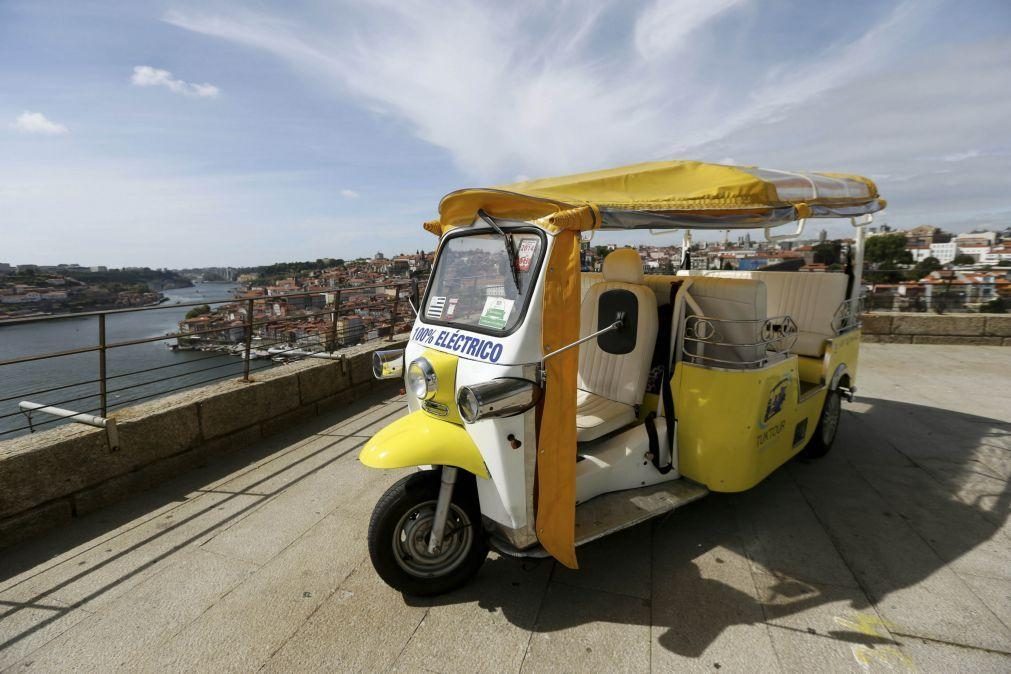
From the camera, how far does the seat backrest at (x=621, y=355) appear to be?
12.0 feet

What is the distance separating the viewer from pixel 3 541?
3.23 meters

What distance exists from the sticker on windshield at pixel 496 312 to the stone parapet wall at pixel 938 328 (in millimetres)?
10226

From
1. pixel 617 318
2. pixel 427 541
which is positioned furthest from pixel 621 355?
pixel 427 541

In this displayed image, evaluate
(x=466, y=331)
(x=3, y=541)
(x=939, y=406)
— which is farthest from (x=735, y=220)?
(x=3, y=541)

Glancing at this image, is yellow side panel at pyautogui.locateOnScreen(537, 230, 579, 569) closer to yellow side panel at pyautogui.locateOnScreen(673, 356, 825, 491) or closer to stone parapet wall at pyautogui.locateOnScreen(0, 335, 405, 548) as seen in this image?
yellow side panel at pyautogui.locateOnScreen(673, 356, 825, 491)

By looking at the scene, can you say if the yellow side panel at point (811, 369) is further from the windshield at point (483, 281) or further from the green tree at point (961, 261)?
the green tree at point (961, 261)

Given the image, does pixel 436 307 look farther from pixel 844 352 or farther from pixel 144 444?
pixel 844 352

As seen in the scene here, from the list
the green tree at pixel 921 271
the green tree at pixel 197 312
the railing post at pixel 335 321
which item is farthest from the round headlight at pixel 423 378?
the green tree at pixel 921 271

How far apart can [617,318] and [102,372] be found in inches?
160

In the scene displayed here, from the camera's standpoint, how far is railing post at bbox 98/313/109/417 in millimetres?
3834

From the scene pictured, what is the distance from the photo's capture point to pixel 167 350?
457 cm

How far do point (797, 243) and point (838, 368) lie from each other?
63.1 inches

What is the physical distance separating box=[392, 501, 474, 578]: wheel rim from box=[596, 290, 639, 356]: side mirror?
1767 millimetres

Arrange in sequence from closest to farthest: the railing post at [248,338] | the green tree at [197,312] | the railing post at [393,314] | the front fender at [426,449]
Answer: the front fender at [426,449] → the green tree at [197,312] → the railing post at [248,338] → the railing post at [393,314]
